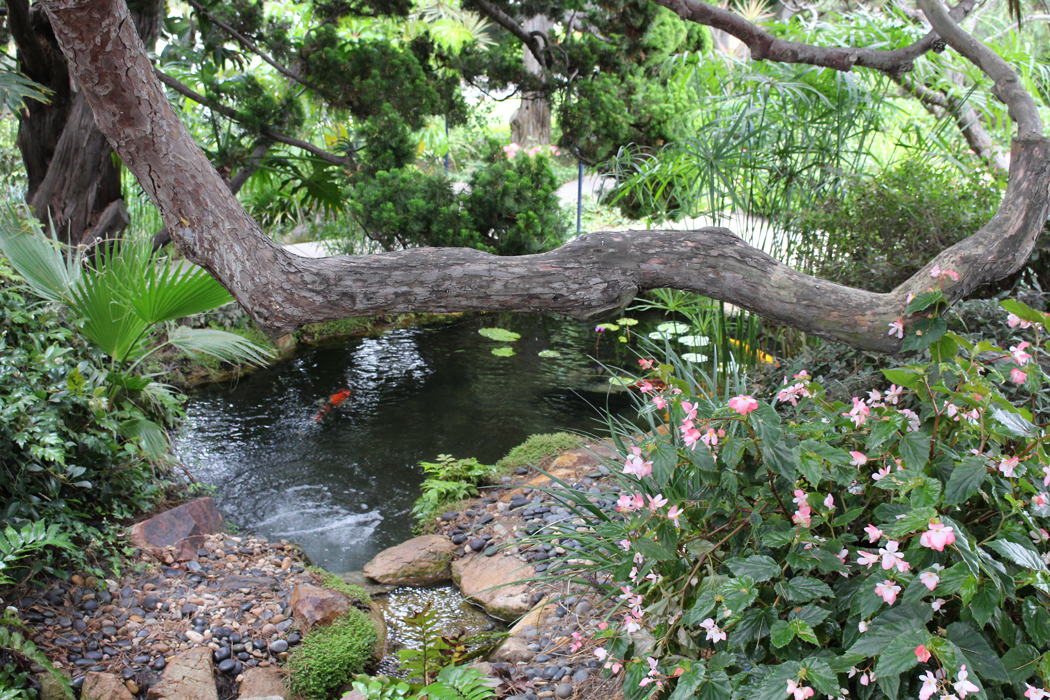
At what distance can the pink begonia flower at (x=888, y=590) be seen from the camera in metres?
1.21

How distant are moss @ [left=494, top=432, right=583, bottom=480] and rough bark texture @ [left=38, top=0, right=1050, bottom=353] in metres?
2.34

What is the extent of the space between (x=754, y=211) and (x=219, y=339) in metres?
2.91

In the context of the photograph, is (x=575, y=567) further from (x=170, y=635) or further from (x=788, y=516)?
(x=170, y=635)

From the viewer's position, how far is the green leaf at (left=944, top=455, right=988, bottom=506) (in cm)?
125

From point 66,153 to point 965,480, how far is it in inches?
237

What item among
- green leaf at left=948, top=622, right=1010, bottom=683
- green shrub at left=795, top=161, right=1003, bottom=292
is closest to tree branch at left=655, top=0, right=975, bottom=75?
green shrub at left=795, top=161, right=1003, bottom=292

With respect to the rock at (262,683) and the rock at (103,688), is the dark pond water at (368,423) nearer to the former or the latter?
the rock at (262,683)

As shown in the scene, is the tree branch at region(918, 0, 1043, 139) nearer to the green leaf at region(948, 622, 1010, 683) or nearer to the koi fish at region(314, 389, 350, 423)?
the green leaf at region(948, 622, 1010, 683)

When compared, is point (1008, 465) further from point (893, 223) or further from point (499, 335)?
point (499, 335)

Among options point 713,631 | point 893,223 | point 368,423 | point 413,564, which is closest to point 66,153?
point 368,423

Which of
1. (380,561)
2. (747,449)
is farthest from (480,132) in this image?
(747,449)

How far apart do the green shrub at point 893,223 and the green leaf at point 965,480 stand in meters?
2.32

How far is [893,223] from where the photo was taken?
3486mm

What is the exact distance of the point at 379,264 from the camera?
1805 mm
